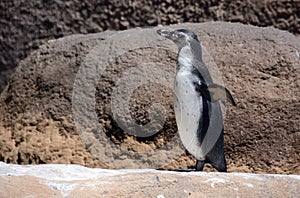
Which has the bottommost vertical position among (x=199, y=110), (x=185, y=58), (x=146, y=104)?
(x=146, y=104)

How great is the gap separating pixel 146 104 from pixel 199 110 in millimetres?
635

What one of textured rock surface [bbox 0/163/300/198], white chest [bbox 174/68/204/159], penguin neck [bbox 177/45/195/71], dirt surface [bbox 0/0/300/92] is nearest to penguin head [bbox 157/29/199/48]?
penguin neck [bbox 177/45/195/71]

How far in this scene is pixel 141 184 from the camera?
3.38m

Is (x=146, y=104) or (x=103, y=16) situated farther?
(x=103, y=16)

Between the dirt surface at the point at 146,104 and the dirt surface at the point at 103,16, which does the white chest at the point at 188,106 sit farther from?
the dirt surface at the point at 103,16

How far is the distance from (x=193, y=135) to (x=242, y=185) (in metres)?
0.60

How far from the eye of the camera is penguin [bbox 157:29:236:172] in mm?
4023

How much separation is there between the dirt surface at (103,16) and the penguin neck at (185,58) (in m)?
1.87

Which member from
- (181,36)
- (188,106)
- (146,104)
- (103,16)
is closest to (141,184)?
(188,106)

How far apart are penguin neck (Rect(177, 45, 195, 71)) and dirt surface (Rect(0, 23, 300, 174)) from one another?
48 cm

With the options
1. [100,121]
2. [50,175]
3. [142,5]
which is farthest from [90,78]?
[142,5]

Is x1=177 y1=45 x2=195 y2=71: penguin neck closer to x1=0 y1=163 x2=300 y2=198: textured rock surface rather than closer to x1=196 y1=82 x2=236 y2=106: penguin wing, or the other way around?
x1=196 y1=82 x2=236 y2=106: penguin wing

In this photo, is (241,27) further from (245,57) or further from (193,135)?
(193,135)

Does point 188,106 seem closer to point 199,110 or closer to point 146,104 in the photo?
point 199,110
